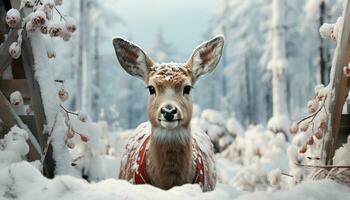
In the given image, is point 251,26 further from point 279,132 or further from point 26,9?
point 26,9

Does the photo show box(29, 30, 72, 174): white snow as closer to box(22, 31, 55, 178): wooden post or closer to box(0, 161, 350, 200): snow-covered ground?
box(22, 31, 55, 178): wooden post

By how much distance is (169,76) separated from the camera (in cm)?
554

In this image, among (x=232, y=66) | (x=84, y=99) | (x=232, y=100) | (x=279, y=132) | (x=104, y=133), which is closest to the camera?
(x=279, y=132)

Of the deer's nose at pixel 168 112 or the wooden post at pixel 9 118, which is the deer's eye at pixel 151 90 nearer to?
the deer's nose at pixel 168 112

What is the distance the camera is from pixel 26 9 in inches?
188

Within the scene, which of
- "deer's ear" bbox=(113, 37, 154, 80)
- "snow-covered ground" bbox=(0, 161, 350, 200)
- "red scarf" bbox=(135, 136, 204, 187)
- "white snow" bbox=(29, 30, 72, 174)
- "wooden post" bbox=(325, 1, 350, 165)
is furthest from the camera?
"deer's ear" bbox=(113, 37, 154, 80)

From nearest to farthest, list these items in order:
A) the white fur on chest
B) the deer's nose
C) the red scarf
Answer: the deer's nose → the white fur on chest → the red scarf

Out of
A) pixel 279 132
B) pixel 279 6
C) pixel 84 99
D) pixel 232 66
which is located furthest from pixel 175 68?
pixel 232 66

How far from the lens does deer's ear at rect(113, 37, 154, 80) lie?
5852 mm

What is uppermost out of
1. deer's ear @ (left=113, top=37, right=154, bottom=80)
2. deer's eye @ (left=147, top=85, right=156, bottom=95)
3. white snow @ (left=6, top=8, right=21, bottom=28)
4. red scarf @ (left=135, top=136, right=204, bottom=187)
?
white snow @ (left=6, top=8, right=21, bottom=28)

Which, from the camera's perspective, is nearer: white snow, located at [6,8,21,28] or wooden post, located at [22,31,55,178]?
white snow, located at [6,8,21,28]

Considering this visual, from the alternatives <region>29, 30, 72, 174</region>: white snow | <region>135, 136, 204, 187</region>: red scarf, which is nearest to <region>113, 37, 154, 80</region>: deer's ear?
<region>135, 136, 204, 187</region>: red scarf

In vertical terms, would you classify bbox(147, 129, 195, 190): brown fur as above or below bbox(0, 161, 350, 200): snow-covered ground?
below

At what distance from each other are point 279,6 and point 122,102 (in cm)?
5020
